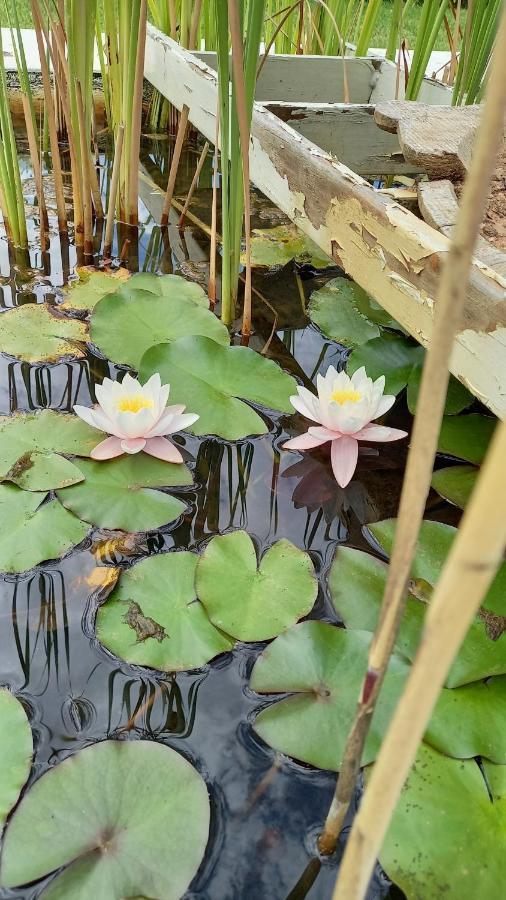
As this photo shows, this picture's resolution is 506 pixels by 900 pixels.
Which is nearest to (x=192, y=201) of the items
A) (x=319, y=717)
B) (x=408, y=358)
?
(x=408, y=358)

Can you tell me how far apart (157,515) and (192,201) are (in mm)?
1424

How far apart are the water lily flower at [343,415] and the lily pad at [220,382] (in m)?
0.09

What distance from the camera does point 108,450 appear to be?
926 mm

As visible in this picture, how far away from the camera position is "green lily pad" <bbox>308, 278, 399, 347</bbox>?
132 cm

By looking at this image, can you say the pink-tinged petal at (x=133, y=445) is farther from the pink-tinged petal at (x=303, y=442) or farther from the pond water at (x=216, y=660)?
the pink-tinged petal at (x=303, y=442)

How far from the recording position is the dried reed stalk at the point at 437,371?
7.7 inches

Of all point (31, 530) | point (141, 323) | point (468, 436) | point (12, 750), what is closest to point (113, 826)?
point (12, 750)

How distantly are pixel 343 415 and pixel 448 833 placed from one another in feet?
1.80

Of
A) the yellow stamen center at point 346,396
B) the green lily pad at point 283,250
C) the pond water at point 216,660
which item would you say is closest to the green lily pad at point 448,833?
the pond water at point 216,660

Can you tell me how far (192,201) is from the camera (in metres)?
1.99

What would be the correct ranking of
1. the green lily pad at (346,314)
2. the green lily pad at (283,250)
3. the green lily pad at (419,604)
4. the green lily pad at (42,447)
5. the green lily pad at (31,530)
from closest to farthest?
1. the green lily pad at (419,604)
2. the green lily pad at (31,530)
3. the green lily pad at (42,447)
4. the green lily pad at (346,314)
5. the green lily pad at (283,250)

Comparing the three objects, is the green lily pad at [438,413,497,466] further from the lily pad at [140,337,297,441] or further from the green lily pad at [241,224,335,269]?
the green lily pad at [241,224,335,269]

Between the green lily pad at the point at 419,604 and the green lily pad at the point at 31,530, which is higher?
the green lily pad at the point at 31,530

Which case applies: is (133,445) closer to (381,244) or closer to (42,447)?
(42,447)
